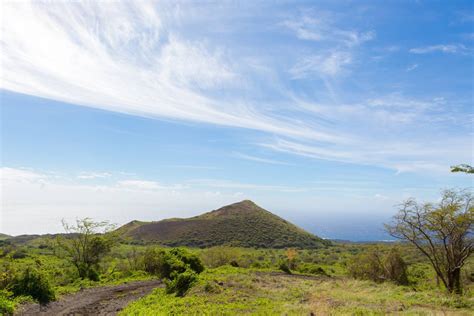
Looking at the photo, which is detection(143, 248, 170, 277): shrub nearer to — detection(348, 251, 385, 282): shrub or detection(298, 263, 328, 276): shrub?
detection(298, 263, 328, 276): shrub

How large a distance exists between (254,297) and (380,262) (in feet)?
51.2

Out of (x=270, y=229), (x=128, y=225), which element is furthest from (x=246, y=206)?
(x=128, y=225)

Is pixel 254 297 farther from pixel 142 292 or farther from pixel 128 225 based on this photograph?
pixel 128 225

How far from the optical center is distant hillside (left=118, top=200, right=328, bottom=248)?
267ft

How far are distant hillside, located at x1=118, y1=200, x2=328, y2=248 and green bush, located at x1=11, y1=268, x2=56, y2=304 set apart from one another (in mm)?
57507

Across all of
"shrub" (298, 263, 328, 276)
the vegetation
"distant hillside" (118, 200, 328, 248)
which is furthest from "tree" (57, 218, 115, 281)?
"distant hillside" (118, 200, 328, 248)

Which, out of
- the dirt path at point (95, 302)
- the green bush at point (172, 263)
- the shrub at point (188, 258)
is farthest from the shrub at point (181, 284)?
the shrub at point (188, 258)

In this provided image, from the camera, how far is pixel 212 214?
4186 inches

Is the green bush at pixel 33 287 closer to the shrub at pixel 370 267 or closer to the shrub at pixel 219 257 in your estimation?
the shrub at pixel 219 257

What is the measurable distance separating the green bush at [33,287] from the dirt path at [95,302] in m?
0.79

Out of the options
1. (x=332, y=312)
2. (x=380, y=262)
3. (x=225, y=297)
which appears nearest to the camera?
(x=332, y=312)

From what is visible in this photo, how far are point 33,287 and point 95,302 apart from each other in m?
3.74

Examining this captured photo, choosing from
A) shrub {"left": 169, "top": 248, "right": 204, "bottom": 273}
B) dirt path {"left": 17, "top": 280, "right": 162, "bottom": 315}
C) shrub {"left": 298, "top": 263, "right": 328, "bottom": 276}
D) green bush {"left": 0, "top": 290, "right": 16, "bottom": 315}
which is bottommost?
shrub {"left": 298, "top": 263, "right": 328, "bottom": 276}

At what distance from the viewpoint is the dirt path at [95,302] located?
17.7 meters
